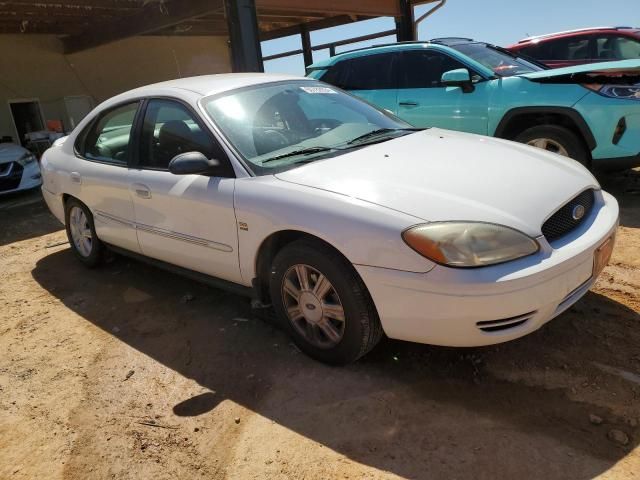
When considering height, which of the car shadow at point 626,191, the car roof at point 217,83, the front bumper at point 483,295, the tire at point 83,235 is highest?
the car roof at point 217,83

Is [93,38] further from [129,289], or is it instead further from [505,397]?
[505,397]

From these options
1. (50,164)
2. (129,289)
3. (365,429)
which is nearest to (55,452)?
(365,429)

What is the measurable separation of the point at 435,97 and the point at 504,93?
2.60ft

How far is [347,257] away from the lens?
8.54 feet

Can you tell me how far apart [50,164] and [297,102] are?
8.80 feet

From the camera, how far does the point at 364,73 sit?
688 cm

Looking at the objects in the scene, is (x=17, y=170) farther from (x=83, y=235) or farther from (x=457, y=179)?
(x=457, y=179)

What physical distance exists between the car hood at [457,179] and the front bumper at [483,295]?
207 millimetres

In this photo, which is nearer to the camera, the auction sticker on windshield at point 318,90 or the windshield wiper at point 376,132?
the windshield wiper at point 376,132

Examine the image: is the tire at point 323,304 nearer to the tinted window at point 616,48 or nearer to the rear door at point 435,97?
the rear door at point 435,97

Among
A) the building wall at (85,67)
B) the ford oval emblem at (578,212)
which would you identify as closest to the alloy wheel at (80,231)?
the ford oval emblem at (578,212)

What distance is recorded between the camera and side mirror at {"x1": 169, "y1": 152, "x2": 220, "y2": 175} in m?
3.11

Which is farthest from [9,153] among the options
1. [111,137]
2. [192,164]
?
[192,164]

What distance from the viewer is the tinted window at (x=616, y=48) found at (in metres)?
8.38
